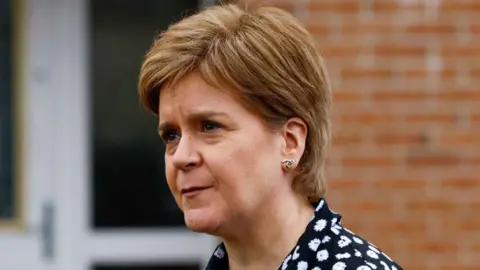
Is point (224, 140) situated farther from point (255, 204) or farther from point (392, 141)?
point (392, 141)

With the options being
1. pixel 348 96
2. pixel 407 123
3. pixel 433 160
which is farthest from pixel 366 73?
pixel 433 160

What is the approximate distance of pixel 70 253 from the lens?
18.5 ft

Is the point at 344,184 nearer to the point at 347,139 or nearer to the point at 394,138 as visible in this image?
the point at 347,139

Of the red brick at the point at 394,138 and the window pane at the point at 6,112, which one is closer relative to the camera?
the red brick at the point at 394,138

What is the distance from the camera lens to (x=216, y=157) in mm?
2471

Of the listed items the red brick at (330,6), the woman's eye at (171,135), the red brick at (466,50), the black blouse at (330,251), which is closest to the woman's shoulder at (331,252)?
the black blouse at (330,251)

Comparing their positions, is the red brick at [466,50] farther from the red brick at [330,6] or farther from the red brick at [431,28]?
the red brick at [330,6]

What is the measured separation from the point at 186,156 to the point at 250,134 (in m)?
0.16

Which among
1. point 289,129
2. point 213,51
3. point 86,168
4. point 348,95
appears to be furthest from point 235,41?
point 86,168

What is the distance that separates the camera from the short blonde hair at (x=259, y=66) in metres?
2.52

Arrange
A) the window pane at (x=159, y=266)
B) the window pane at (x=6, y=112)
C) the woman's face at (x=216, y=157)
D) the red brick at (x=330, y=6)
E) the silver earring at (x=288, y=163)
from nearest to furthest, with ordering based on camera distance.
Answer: the woman's face at (x=216, y=157) → the silver earring at (x=288, y=163) → the red brick at (x=330, y=6) → the window pane at (x=6, y=112) → the window pane at (x=159, y=266)

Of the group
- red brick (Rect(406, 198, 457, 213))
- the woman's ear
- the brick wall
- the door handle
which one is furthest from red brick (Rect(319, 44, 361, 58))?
the woman's ear

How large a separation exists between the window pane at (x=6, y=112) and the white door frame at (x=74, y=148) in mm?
234

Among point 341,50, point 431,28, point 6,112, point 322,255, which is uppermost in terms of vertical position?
point 431,28
